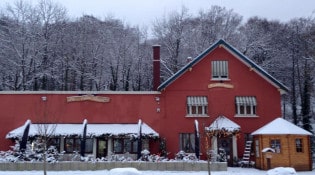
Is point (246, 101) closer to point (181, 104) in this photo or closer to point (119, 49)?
point (181, 104)

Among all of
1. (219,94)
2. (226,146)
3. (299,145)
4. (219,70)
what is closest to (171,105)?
(219,94)

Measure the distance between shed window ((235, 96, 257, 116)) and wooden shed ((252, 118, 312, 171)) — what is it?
12.4 ft


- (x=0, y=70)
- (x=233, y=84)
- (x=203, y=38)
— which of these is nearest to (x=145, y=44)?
(x=203, y=38)

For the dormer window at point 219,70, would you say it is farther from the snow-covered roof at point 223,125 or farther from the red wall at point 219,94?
the snow-covered roof at point 223,125

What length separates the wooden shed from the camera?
83.4ft

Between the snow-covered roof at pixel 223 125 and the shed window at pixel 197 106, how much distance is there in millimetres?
1301

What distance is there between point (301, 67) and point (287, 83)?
322cm

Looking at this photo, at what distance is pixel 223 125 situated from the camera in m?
27.8

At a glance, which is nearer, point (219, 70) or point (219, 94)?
point (219, 94)

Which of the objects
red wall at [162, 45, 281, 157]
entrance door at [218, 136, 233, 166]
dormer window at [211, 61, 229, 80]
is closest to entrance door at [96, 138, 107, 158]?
red wall at [162, 45, 281, 157]

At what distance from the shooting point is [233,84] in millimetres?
30078

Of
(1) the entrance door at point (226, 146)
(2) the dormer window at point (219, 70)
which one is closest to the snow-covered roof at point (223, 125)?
(1) the entrance door at point (226, 146)

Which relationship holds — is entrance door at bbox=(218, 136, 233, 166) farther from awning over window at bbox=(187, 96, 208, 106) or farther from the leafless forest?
the leafless forest

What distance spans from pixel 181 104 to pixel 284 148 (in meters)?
8.24
